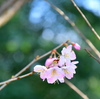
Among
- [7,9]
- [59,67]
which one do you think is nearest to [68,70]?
[59,67]

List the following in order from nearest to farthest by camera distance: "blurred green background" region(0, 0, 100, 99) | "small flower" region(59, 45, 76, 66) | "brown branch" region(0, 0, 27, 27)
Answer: "small flower" region(59, 45, 76, 66) → "brown branch" region(0, 0, 27, 27) → "blurred green background" region(0, 0, 100, 99)

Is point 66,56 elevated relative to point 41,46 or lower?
lower

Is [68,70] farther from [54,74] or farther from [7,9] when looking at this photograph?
[7,9]

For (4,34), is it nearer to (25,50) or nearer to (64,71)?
(25,50)

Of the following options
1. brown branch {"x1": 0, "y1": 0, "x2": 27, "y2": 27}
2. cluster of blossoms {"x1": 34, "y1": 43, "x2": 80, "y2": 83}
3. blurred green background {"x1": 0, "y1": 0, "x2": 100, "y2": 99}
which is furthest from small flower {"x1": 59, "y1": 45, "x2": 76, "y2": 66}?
blurred green background {"x1": 0, "y1": 0, "x2": 100, "y2": 99}

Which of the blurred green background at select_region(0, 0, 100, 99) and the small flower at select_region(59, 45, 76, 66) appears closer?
the small flower at select_region(59, 45, 76, 66)

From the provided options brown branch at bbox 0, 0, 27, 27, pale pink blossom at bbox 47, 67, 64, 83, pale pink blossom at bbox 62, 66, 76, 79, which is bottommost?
pale pink blossom at bbox 62, 66, 76, 79

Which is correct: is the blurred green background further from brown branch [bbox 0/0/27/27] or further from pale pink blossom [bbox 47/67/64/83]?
pale pink blossom [bbox 47/67/64/83]

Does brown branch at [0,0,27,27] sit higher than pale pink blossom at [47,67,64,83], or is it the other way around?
brown branch at [0,0,27,27]
